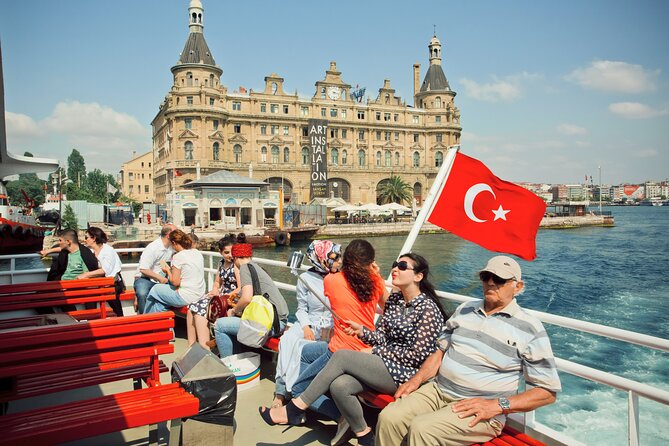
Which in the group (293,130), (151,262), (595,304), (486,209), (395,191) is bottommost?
(595,304)

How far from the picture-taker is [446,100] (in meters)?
66.8

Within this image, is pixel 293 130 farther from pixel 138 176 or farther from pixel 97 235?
pixel 97 235

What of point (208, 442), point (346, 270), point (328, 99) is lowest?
point (208, 442)

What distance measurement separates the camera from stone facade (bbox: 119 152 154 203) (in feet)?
282

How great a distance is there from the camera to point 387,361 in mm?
3043

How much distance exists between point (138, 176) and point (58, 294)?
3482 inches

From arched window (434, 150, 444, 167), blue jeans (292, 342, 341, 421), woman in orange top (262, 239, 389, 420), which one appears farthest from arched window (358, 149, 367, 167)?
woman in orange top (262, 239, 389, 420)

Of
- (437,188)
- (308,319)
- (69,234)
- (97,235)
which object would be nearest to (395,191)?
(97,235)

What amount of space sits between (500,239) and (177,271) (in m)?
3.35

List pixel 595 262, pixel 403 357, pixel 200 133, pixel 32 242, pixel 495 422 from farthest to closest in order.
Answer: pixel 200 133, pixel 32 242, pixel 595 262, pixel 403 357, pixel 495 422

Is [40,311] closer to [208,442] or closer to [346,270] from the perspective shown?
[208,442]

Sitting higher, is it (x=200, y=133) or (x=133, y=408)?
(x=200, y=133)

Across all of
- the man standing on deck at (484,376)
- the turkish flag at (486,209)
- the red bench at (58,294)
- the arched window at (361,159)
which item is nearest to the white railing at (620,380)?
the man standing on deck at (484,376)

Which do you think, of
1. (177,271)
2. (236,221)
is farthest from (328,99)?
(177,271)
